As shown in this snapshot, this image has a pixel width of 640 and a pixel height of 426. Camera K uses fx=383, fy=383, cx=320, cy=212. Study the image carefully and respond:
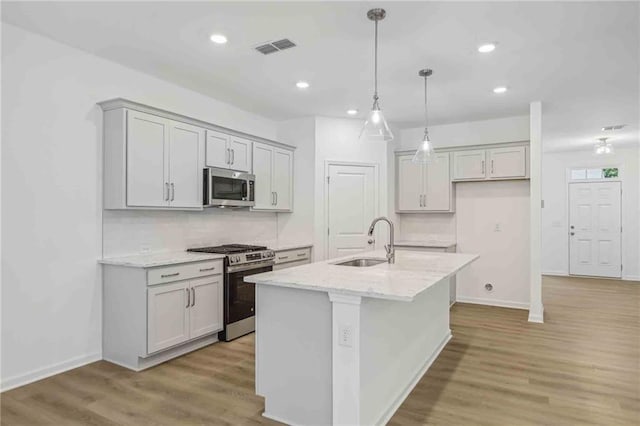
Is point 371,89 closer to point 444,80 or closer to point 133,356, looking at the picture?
point 444,80

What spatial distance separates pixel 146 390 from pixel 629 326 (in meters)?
5.27

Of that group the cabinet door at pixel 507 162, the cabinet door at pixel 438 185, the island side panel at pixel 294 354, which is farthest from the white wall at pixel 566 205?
the island side panel at pixel 294 354

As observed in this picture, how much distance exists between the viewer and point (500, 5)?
259 centimetres

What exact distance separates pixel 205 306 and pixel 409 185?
366cm

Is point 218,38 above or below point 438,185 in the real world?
above

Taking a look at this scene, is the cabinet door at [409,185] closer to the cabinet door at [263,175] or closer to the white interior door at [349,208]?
the white interior door at [349,208]

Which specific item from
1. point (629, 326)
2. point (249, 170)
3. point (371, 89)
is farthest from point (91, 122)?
point (629, 326)

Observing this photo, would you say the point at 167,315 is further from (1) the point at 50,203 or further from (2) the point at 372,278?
(2) the point at 372,278

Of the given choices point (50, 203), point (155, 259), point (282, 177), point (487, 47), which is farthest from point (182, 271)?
point (487, 47)

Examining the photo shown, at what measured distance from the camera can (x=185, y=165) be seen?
3910 mm

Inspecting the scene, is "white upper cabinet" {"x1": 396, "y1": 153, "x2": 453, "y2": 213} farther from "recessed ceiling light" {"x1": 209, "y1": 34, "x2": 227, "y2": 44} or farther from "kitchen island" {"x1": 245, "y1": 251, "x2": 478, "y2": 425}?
"recessed ceiling light" {"x1": 209, "y1": 34, "x2": 227, "y2": 44}

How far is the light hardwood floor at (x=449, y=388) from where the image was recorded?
2.48 m

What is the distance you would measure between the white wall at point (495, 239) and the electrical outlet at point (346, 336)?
13.8 feet

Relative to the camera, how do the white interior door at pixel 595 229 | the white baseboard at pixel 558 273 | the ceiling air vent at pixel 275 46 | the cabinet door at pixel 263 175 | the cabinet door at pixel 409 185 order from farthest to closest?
the white baseboard at pixel 558 273
the white interior door at pixel 595 229
the cabinet door at pixel 409 185
the cabinet door at pixel 263 175
the ceiling air vent at pixel 275 46
